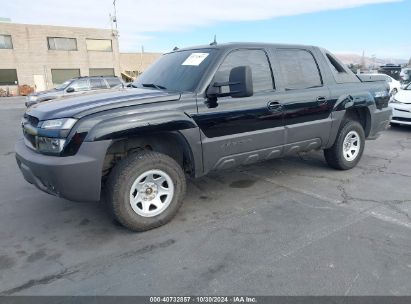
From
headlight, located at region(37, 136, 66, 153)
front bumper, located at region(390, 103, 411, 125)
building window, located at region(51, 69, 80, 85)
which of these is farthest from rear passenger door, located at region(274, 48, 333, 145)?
building window, located at region(51, 69, 80, 85)

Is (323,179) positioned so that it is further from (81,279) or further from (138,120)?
(81,279)

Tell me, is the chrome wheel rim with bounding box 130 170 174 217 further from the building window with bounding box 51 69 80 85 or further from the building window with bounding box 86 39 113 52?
the building window with bounding box 86 39 113 52

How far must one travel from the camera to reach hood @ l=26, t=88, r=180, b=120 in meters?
3.15

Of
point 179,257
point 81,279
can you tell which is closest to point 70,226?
point 81,279

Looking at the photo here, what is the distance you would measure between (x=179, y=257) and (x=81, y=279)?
0.82 metres

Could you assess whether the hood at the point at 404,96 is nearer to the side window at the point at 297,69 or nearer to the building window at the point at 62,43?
the side window at the point at 297,69

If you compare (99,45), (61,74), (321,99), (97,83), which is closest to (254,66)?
(321,99)

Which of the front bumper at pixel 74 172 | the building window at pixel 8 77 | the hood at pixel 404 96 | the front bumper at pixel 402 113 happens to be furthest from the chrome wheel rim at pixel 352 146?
the building window at pixel 8 77

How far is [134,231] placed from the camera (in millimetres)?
3512

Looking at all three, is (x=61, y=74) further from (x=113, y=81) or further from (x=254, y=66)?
(x=254, y=66)

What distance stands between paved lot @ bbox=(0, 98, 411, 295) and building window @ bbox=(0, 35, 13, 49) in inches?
1379

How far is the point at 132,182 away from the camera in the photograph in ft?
11.0

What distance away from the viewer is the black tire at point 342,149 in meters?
5.20

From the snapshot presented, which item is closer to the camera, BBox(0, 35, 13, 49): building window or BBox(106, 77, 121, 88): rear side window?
BBox(106, 77, 121, 88): rear side window
